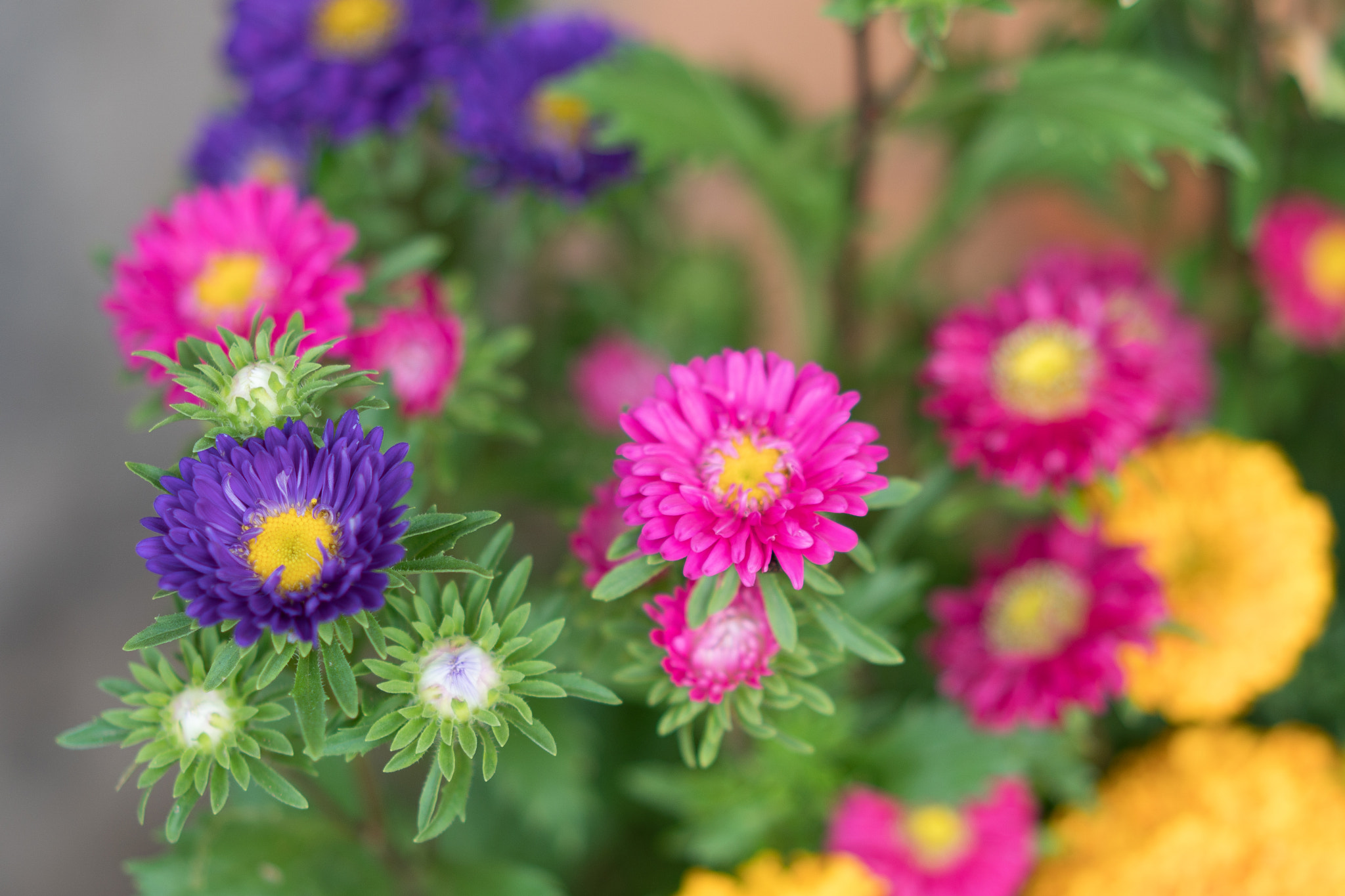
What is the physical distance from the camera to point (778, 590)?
40 centimetres

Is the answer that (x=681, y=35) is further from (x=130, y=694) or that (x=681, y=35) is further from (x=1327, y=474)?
(x=130, y=694)

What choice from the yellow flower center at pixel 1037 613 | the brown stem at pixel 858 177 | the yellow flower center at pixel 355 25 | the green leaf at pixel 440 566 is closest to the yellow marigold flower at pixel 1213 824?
the yellow flower center at pixel 1037 613

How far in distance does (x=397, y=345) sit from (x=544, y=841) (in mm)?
457

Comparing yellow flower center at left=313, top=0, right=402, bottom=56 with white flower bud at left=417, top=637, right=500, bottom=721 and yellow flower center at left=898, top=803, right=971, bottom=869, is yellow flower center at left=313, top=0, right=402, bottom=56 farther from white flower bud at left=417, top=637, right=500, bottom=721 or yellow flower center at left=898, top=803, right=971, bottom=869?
yellow flower center at left=898, top=803, right=971, bottom=869

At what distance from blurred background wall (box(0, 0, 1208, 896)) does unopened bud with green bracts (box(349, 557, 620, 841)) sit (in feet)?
1.66

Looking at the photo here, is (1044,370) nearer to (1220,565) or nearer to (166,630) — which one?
(1220,565)

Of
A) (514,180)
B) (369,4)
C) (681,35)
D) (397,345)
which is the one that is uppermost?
(681,35)

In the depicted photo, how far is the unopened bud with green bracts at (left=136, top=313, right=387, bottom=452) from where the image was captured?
1.26ft

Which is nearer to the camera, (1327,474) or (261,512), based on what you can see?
(261,512)

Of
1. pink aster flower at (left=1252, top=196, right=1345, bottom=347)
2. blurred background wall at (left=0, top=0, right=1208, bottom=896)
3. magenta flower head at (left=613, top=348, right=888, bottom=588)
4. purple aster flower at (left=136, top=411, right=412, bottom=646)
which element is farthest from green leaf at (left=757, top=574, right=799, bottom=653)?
pink aster flower at (left=1252, top=196, right=1345, bottom=347)

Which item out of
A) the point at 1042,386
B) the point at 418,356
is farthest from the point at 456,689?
the point at 1042,386

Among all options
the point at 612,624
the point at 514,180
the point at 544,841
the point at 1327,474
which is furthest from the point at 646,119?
the point at 1327,474

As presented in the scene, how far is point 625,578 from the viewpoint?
15.9 inches

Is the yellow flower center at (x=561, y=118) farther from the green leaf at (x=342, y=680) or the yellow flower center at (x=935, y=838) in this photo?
the yellow flower center at (x=935, y=838)
